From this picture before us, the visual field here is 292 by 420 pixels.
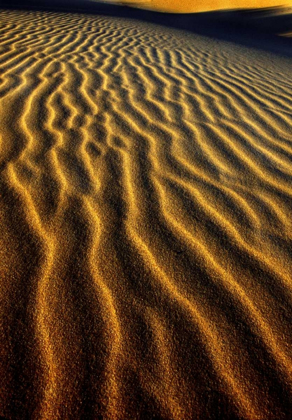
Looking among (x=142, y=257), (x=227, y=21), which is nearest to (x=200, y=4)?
(x=227, y=21)

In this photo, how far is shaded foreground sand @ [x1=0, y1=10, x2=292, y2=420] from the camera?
116 cm

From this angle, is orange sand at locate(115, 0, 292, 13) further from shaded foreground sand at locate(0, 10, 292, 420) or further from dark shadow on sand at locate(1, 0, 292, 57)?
shaded foreground sand at locate(0, 10, 292, 420)

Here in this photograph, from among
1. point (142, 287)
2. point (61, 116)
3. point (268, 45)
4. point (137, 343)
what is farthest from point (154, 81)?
point (268, 45)

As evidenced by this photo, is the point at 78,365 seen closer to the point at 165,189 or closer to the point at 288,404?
the point at 288,404

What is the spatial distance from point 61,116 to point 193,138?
1207 millimetres

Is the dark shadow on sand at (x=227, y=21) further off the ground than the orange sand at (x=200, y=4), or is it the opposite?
the orange sand at (x=200, y=4)

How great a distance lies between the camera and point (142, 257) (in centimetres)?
163

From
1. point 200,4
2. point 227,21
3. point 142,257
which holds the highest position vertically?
point 200,4

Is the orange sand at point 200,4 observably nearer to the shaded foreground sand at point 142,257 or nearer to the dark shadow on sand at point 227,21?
the dark shadow on sand at point 227,21

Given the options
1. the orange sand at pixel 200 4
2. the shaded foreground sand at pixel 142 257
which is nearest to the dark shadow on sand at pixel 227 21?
the orange sand at pixel 200 4

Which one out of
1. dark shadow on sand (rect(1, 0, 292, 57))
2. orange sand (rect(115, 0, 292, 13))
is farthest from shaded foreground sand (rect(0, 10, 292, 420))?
orange sand (rect(115, 0, 292, 13))

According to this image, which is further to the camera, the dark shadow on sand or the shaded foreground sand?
the dark shadow on sand

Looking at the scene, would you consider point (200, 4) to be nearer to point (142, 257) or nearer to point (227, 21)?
point (227, 21)

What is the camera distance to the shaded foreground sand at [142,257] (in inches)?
45.7
